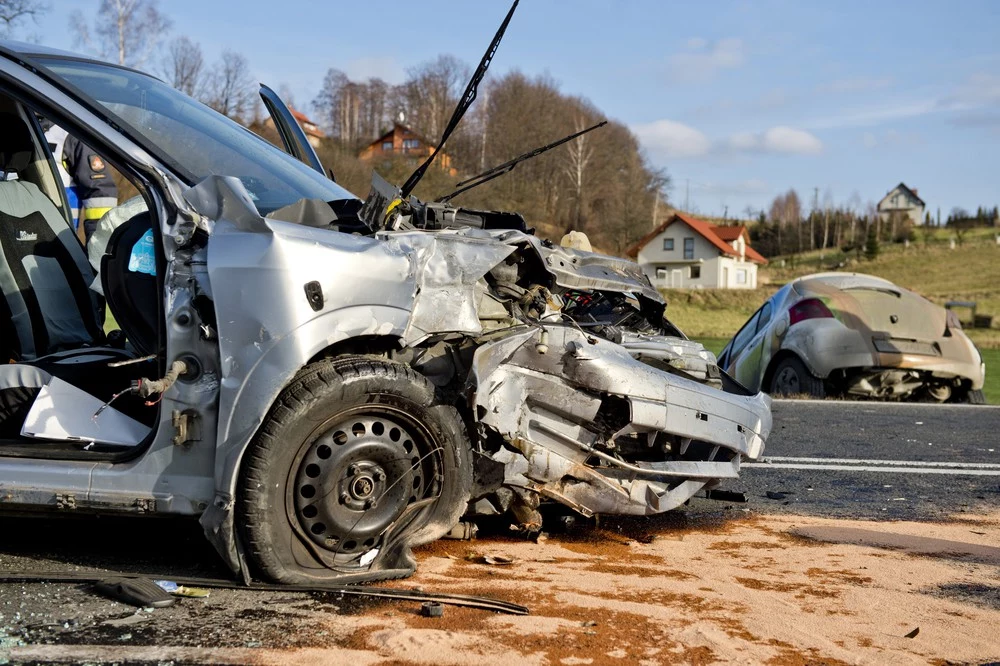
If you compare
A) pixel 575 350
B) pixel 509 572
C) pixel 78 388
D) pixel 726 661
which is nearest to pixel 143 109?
pixel 78 388

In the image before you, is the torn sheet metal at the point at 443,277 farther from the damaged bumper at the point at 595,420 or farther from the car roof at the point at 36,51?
the car roof at the point at 36,51

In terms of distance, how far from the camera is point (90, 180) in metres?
6.57

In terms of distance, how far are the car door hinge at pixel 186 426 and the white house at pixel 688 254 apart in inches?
3426

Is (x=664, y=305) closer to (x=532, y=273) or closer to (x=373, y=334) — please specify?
(x=532, y=273)

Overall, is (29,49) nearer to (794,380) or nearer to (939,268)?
(794,380)

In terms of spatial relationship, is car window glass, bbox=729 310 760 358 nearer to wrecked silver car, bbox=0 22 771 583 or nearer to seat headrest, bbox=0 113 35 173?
wrecked silver car, bbox=0 22 771 583

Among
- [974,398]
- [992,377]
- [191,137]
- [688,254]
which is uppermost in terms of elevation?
[688,254]

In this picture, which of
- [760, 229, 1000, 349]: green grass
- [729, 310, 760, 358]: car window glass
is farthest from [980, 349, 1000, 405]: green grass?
[760, 229, 1000, 349]: green grass

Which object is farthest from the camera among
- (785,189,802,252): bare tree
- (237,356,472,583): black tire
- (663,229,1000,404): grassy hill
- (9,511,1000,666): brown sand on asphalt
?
(785,189,802,252): bare tree

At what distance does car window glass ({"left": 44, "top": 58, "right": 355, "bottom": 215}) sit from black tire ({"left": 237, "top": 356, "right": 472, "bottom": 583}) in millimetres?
946

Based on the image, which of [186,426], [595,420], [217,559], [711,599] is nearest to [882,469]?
[595,420]

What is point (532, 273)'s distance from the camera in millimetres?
4664

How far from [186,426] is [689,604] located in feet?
6.56

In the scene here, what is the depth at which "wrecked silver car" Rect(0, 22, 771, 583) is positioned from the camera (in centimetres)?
363
